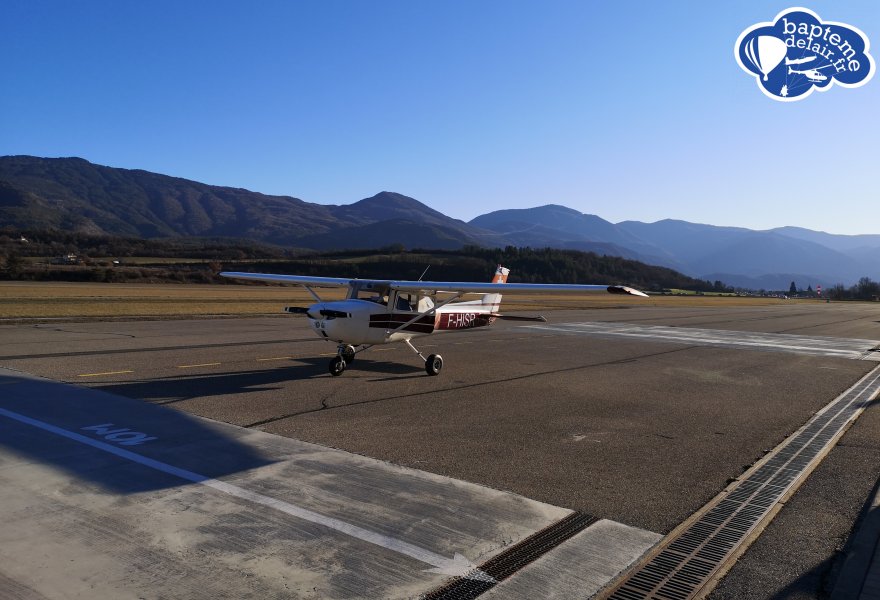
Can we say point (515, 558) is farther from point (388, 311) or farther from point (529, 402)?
point (388, 311)

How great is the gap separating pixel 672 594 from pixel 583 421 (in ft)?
19.0

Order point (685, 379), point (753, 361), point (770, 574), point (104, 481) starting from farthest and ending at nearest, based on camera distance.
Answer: point (753, 361), point (685, 379), point (104, 481), point (770, 574)

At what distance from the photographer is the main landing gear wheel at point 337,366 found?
13.9 meters

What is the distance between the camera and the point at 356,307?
46.3 ft

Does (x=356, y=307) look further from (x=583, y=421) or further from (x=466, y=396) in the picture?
(x=583, y=421)

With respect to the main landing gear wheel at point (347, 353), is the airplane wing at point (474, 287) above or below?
above

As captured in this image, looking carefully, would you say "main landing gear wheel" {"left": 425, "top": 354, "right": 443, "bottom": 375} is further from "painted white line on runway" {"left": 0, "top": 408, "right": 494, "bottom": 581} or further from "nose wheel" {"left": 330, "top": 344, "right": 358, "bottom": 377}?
"painted white line on runway" {"left": 0, "top": 408, "right": 494, "bottom": 581}

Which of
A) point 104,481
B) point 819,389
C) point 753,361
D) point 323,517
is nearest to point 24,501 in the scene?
point 104,481

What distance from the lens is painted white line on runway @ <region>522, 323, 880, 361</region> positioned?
77.9 ft

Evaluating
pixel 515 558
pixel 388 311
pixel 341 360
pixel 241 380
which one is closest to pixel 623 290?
pixel 388 311

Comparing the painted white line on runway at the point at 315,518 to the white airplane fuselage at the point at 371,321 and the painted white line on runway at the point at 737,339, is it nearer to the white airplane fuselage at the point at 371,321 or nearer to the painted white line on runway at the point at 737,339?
the white airplane fuselage at the point at 371,321

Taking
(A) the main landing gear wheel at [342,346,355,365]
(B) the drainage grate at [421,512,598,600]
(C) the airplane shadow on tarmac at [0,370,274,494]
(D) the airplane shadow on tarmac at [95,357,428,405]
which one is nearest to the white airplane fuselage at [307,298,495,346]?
(A) the main landing gear wheel at [342,346,355,365]

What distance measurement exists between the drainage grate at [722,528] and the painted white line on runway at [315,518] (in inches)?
47.8

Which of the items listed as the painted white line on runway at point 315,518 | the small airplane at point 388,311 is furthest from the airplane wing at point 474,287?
the painted white line on runway at point 315,518
